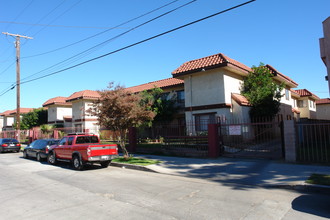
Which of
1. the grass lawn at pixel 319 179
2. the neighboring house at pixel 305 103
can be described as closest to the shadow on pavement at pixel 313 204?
the grass lawn at pixel 319 179

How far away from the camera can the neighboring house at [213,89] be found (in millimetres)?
17289

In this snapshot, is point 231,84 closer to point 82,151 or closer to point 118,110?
point 118,110

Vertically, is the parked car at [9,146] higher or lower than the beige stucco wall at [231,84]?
lower

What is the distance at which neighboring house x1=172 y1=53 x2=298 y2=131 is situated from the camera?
17.3 m

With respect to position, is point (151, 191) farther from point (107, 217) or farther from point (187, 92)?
point (187, 92)

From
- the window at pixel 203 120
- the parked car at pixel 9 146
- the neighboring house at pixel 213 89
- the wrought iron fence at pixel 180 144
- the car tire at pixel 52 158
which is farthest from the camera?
the parked car at pixel 9 146

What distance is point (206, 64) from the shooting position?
58.7ft

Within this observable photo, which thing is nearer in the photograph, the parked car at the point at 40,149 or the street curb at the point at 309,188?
the street curb at the point at 309,188

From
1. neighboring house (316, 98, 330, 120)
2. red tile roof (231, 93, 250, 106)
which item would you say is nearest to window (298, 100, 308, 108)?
neighboring house (316, 98, 330, 120)

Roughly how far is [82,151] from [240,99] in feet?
37.8

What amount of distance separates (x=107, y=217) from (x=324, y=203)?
202 inches

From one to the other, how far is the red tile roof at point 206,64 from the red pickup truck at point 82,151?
8.96 m

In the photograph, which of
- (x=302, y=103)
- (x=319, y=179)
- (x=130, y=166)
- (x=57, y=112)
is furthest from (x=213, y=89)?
(x=57, y=112)

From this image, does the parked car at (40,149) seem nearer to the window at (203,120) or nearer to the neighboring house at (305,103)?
the window at (203,120)
